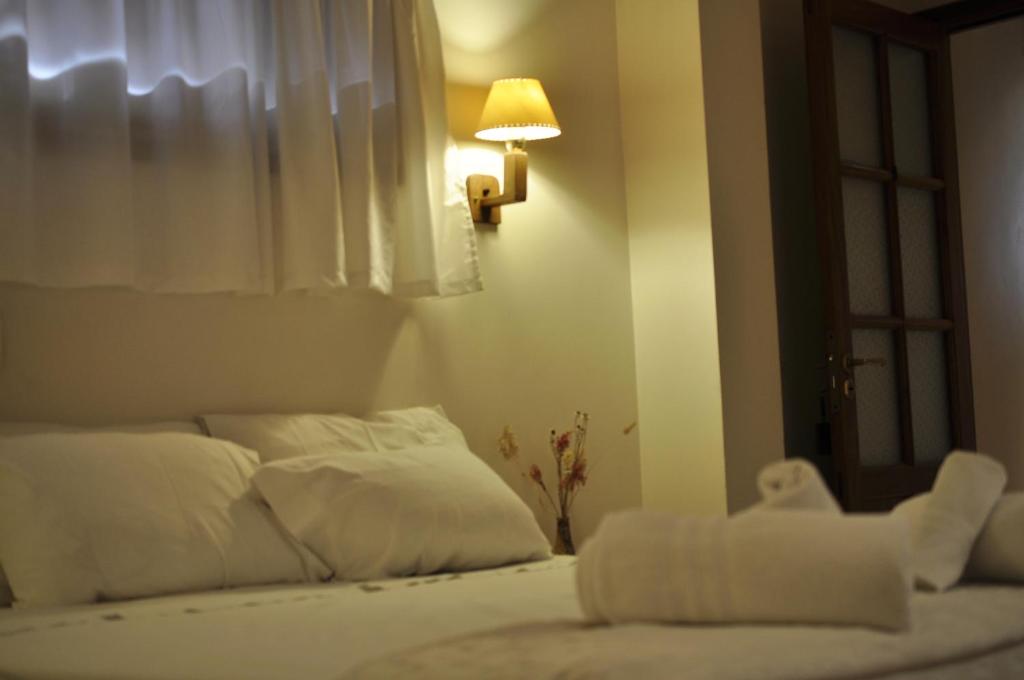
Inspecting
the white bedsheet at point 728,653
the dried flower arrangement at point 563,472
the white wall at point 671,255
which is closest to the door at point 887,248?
the white wall at point 671,255

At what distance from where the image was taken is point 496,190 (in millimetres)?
3719

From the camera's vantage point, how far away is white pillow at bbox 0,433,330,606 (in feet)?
7.58

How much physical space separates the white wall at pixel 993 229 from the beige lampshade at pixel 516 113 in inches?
83.2

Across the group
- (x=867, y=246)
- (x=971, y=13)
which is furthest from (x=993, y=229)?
(x=867, y=246)

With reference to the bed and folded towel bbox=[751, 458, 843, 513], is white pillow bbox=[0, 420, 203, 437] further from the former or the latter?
folded towel bbox=[751, 458, 843, 513]

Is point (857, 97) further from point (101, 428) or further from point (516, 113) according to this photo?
point (101, 428)

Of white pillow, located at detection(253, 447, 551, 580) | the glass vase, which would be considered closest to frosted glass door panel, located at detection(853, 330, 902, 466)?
the glass vase

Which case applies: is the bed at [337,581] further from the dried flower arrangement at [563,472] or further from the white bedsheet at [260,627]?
the dried flower arrangement at [563,472]

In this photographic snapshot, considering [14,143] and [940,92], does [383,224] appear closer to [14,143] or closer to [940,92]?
[14,143]

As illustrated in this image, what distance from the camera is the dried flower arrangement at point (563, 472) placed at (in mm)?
3561

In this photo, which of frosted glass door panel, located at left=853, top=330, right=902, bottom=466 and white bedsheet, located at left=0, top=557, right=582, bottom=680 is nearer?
white bedsheet, located at left=0, top=557, right=582, bottom=680

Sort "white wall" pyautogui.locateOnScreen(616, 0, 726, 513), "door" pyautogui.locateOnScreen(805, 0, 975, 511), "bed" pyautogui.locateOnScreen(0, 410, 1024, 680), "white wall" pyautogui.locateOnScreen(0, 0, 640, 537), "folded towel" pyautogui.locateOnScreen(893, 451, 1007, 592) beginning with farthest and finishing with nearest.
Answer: "door" pyautogui.locateOnScreen(805, 0, 975, 511)
"white wall" pyautogui.locateOnScreen(616, 0, 726, 513)
"white wall" pyautogui.locateOnScreen(0, 0, 640, 537)
"folded towel" pyautogui.locateOnScreen(893, 451, 1007, 592)
"bed" pyautogui.locateOnScreen(0, 410, 1024, 680)

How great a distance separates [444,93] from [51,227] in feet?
3.88

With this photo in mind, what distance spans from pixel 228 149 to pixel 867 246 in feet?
7.27
